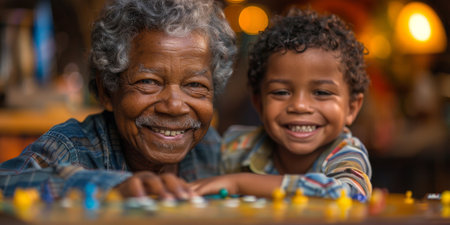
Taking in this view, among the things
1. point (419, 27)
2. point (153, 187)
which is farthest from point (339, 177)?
point (419, 27)

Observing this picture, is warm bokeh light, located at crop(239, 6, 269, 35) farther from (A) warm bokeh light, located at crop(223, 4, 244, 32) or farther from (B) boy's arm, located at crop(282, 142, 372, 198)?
(B) boy's arm, located at crop(282, 142, 372, 198)

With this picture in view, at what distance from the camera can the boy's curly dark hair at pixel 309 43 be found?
2.61 m

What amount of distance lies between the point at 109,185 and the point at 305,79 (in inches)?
49.4

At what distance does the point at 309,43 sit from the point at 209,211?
4.76 feet

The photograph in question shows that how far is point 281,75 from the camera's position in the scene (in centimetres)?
261

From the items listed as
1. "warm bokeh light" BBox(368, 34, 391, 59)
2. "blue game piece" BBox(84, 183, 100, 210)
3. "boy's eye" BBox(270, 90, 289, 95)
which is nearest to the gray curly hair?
"boy's eye" BBox(270, 90, 289, 95)

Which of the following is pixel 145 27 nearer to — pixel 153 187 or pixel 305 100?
pixel 305 100

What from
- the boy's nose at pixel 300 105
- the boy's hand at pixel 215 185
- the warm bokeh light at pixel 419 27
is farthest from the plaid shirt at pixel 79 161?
the warm bokeh light at pixel 419 27

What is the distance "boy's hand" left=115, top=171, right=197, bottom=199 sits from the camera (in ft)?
4.81

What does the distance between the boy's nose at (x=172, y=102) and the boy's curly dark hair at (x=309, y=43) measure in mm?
639

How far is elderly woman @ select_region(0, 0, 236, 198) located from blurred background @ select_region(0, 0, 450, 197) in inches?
106

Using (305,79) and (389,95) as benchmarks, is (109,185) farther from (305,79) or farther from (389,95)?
(389,95)

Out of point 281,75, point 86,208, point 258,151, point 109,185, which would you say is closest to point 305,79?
point 281,75

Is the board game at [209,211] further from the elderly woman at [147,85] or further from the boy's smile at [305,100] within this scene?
the boy's smile at [305,100]
